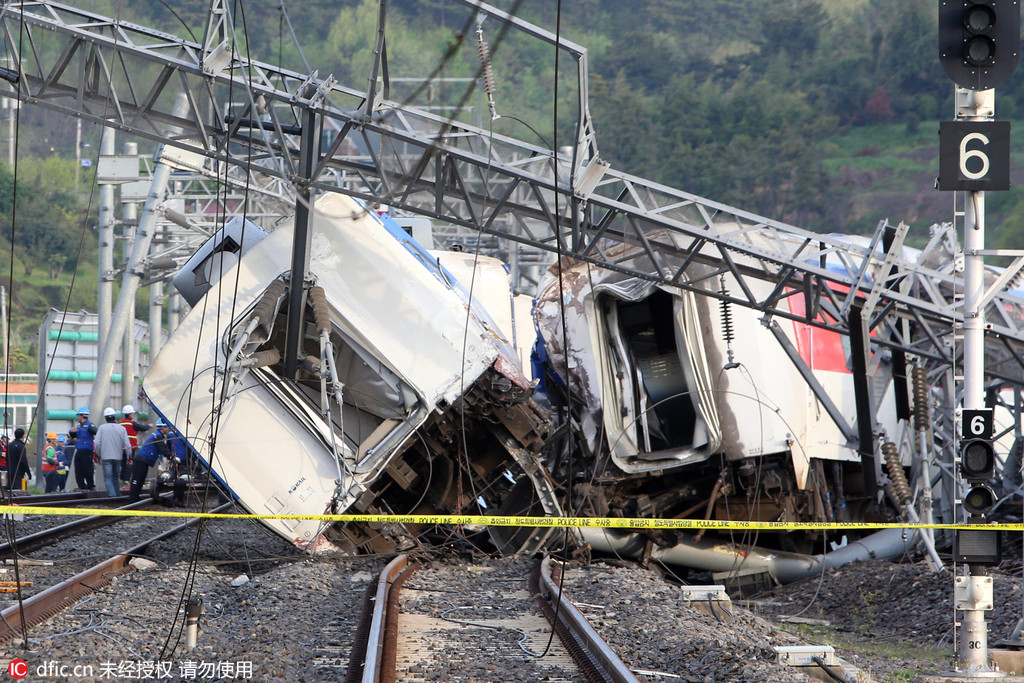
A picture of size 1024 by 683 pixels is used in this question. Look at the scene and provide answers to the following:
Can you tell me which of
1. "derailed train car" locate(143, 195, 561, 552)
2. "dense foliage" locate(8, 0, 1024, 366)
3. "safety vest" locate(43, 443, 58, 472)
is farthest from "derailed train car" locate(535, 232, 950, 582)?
"dense foliage" locate(8, 0, 1024, 366)

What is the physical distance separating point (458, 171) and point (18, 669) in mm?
7092

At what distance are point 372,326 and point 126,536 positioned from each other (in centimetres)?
494

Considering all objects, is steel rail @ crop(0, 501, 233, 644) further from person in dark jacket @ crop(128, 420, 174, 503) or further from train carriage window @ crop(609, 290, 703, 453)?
person in dark jacket @ crop(128, 420, 174, 503)

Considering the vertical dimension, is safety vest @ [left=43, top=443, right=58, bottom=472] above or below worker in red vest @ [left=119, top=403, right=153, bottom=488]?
below

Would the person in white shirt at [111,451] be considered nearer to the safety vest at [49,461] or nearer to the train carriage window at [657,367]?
the safety vest at [49,461]

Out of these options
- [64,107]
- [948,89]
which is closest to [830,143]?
[948,89]

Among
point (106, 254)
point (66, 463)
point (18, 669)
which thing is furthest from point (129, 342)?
point (18, 669)

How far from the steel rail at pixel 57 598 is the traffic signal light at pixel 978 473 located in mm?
5194

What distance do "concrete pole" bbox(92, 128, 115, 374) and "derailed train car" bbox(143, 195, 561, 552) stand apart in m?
15.0

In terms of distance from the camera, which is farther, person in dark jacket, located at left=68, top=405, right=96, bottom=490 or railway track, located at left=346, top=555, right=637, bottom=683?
person in dark jacket, located at left=68, top=405, right=96, bottom=490

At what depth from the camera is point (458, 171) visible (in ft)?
37.8

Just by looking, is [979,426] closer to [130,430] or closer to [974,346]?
[974,346]

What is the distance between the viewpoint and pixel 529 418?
39.8 feet

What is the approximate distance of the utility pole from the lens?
23.5ft
